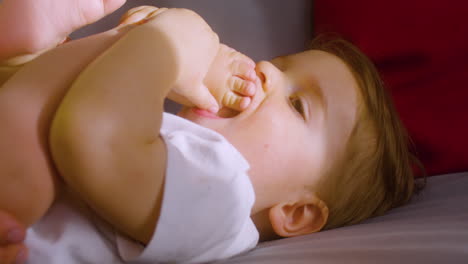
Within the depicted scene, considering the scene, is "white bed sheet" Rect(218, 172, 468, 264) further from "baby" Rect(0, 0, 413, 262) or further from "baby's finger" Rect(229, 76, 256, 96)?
"baby's finger" Rect(229, 76, 256, 96)

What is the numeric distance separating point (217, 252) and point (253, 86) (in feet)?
1.01

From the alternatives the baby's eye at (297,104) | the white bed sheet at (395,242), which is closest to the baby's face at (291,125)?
the baby's eye at (297,104)

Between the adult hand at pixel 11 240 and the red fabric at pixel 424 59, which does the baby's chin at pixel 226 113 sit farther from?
the red fabric at pixel 424 59

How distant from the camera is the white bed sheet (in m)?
0.55

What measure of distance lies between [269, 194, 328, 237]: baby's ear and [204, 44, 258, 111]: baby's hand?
0.73 ft

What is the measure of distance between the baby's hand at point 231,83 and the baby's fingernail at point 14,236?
41 centimetres

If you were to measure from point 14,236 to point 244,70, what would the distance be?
48 cm

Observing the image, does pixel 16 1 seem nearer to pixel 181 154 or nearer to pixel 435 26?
pixel 181 154

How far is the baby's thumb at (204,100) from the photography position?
70 cm

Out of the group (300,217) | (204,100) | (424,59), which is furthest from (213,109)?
(424,59)

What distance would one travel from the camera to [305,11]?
54.8 inches

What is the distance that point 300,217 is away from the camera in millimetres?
840

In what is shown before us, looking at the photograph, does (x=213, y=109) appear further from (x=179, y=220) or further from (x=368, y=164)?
(x=368, y=164)

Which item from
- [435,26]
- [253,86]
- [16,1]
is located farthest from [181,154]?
[435,26]
